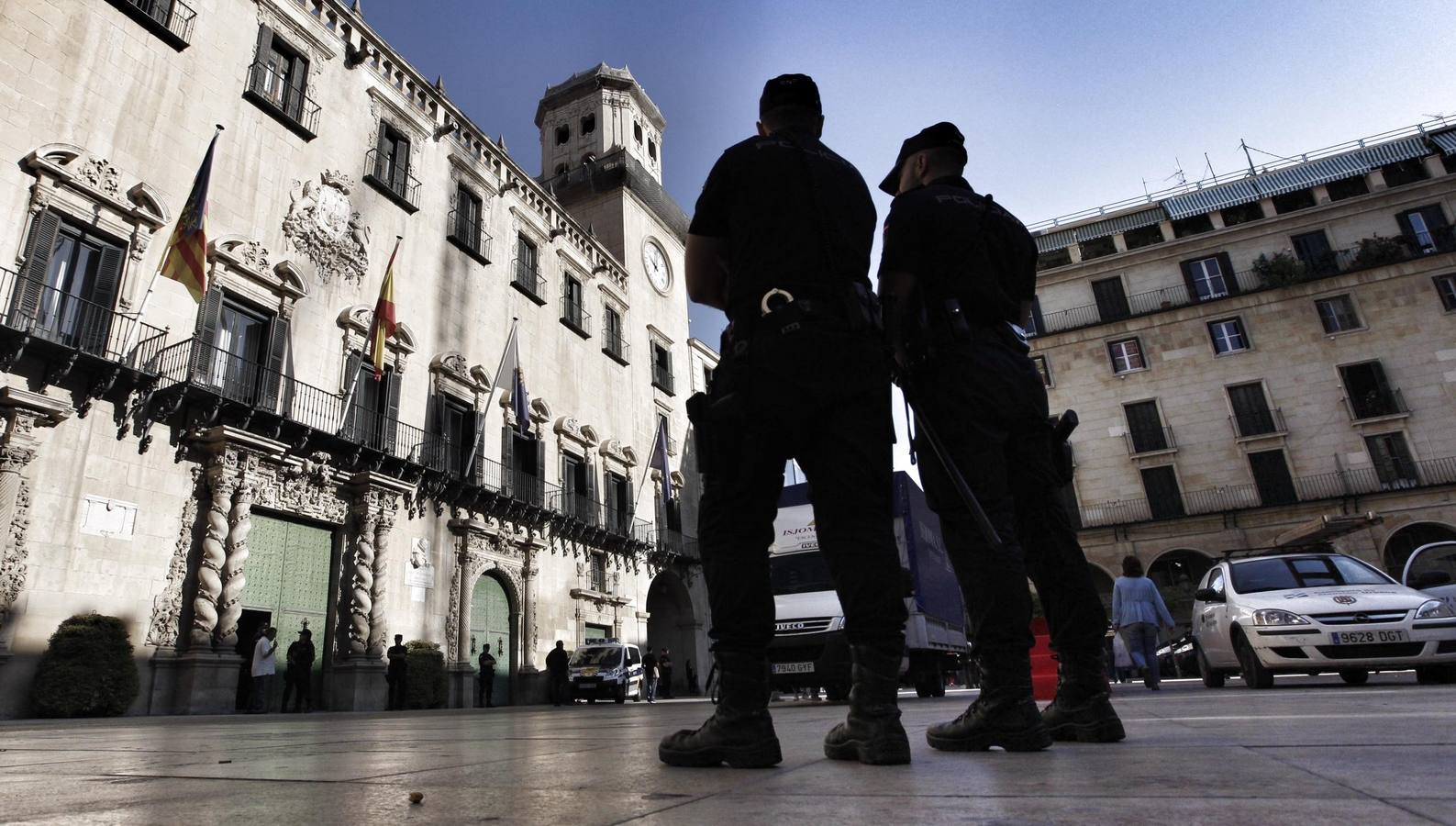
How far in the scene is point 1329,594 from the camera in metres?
6.91

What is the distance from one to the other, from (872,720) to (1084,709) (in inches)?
41.3

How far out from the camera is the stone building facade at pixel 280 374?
34.2 ft

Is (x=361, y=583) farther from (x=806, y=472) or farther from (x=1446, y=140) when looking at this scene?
(x=1446, y=140)

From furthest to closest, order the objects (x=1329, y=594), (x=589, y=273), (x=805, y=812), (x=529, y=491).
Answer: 1. (x=589, y=273)
2. (x=529, y=491)
3. (x=1329, y=594)
4. (x=805, y=812)

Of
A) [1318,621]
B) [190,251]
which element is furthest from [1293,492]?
[190,251]

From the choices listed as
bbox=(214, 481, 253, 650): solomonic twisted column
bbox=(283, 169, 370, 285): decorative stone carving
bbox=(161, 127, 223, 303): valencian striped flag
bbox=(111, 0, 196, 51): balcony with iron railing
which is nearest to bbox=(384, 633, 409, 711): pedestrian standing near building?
bbox=(214, 481, 253, 650): solomonic twisted column

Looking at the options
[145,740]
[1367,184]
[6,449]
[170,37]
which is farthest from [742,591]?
[1367,184]

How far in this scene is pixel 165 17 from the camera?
12938 mm

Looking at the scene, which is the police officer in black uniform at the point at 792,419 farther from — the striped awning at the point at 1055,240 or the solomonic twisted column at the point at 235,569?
the striped awning at the point at 1055,240

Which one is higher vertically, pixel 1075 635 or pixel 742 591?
pixel 742 591

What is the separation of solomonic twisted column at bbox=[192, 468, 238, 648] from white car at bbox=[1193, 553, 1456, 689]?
13026 mm

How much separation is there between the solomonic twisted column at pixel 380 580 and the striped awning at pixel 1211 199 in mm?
30397

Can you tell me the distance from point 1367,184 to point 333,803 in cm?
3720

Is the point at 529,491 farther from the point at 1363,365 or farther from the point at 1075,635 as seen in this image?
the point at 1363,365
